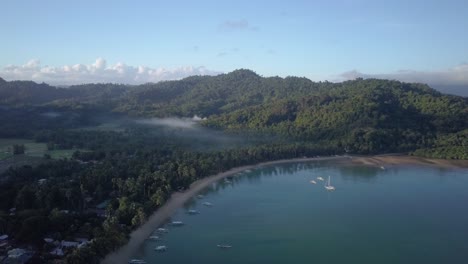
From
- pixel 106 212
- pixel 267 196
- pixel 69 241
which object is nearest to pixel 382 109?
pixel 267 196

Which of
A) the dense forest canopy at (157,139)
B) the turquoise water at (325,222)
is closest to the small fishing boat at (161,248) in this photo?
the turquoise water at (325,222)

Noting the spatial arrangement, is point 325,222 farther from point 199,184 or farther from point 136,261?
point 136,261

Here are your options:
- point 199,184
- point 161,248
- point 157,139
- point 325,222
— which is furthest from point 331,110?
point 161,248

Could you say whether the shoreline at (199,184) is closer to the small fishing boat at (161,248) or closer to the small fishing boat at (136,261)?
the small fishing boat at (136,261)

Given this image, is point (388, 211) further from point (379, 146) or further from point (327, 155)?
point (379, 146)

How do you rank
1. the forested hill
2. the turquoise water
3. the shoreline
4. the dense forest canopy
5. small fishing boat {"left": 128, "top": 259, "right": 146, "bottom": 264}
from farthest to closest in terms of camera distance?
the forested hill < the dense forest canopy < the turquoise water < the shoreline < small fishing boat {"left": 128, "top": 259, "right": 146, "bottom": 264}

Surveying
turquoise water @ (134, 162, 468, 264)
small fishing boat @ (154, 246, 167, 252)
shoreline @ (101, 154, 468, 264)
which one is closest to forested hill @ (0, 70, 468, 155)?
shoreline @ (101, 154, 468, 264)

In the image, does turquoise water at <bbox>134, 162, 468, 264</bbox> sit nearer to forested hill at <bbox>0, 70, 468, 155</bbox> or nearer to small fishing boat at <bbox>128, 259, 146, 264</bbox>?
small fishing boat at <bbox>128, 259, 146, 264</bbox>
